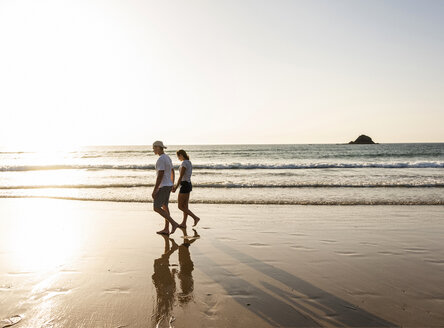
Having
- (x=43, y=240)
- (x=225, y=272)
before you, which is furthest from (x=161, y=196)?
(x=225, y=272)

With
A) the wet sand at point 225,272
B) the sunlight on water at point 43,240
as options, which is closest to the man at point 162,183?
the wet sand at point 225,272

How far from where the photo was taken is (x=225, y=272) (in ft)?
16.4

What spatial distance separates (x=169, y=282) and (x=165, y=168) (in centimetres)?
328

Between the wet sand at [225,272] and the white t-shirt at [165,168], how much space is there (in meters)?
1.26

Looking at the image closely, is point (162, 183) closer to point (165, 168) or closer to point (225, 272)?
point (165, 168)

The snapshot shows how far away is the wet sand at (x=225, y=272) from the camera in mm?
3572

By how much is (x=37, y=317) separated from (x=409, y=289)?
463 cm

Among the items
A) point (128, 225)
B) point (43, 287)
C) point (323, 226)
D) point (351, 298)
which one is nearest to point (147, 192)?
point (128, 225)

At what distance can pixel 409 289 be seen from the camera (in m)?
4.29

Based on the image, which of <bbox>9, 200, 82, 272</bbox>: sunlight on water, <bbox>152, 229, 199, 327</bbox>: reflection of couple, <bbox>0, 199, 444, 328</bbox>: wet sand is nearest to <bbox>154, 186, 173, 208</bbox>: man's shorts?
<bbox>0, 199, 444, 328</bbox>: wet sand

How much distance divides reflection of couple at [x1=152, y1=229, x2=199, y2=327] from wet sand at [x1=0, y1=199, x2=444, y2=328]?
1cm

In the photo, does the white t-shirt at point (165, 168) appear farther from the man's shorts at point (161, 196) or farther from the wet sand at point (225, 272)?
the wet sand at point (225, 272)

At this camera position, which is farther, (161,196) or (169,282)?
(161,196)

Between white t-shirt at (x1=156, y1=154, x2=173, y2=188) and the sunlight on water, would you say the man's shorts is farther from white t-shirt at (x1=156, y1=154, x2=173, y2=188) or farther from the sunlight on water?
the sunlight on water
